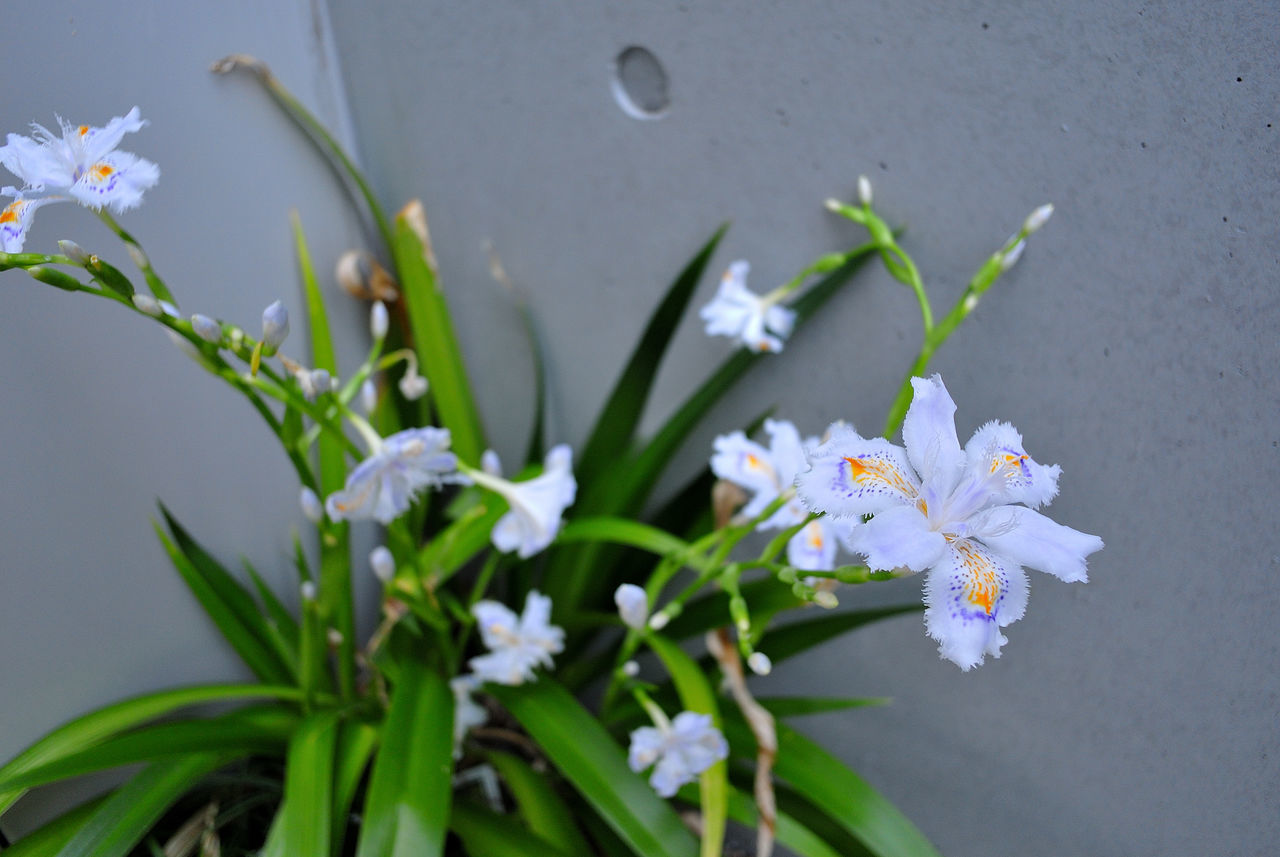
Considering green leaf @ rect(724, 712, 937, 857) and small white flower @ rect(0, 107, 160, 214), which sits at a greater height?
small white flower @ rect(0, 107, 160, 214)

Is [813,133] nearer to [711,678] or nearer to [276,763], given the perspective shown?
[711,678]

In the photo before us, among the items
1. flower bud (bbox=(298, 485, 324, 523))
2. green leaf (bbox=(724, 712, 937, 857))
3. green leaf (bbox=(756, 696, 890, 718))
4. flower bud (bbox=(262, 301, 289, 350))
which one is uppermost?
flower bud (bbox=(262, 301, 289, 350))

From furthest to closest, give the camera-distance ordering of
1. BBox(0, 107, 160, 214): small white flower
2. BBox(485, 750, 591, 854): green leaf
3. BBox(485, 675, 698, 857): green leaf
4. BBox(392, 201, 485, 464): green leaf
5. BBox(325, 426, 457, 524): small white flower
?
BBox(392, 201, 485, 464): green leaf, BBox(485, 750, 591, 854): green leaf, BBox(485, 675, 698, 857): green leaf, BBox(325, 426, 457, 524): small white flower, BBox(0, 107, 160, 214): small white flower

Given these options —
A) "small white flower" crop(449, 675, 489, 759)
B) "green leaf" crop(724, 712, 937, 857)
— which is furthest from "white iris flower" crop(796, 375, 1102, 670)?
"small white flower" crop(449, 675, 489, 759)

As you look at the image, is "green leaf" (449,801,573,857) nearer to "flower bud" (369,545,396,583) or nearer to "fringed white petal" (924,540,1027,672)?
"flower bud" (369,545,396,583)

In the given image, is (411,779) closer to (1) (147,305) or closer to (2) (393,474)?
(2) (393,474)

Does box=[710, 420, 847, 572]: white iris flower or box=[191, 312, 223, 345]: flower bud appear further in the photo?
box=[710, 420, 847, 572]: white iris flower

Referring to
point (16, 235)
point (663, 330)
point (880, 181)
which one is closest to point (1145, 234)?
point (880, 181)
